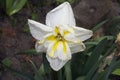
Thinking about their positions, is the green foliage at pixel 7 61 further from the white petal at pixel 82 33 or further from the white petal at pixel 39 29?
the white petal at pixel 82 33

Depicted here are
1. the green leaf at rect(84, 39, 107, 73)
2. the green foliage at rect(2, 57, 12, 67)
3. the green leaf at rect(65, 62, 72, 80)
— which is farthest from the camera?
the green foliage at rect(2, 57, 12, 67)

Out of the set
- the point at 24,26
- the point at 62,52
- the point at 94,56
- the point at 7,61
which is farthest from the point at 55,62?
the point at 24,26

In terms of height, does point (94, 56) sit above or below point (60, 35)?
below

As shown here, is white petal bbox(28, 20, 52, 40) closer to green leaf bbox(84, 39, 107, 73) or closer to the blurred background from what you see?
green leaf bbox(84, 39, 107, 73)

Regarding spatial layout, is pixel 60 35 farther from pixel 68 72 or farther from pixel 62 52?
pixel 68 72

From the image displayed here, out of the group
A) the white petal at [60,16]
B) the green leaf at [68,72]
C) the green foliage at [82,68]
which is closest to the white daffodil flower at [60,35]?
the white petal at [60,16]

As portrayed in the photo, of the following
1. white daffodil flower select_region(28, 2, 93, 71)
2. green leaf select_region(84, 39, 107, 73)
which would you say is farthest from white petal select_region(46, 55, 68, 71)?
green leaf select_region(84, 39, 107, 73)

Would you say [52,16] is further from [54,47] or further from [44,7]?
[44,7]
